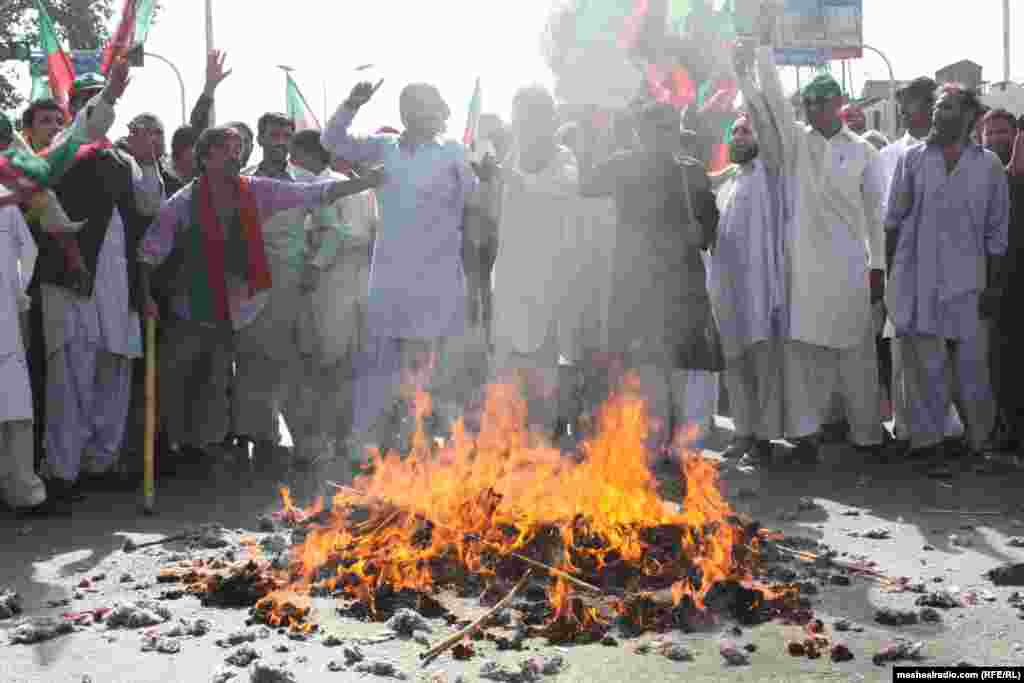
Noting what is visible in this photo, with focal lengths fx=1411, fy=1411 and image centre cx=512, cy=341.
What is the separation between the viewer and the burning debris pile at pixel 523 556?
5.02m

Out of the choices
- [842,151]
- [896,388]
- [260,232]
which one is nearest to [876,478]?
[896,388]

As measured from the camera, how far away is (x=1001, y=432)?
9.07m

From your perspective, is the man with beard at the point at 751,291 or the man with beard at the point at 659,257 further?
the man with beard at the point at 751,291

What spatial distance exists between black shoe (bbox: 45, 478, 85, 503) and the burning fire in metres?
2.12

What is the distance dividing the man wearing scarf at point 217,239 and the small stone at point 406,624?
367 cm

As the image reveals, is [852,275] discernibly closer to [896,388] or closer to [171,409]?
[896,388]

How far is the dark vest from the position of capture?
7781mm

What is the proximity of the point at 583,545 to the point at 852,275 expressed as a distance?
3.72 m

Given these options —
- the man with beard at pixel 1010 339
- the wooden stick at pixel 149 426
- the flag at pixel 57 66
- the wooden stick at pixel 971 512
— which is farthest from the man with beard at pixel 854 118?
the wooden stick at pixel 149 426

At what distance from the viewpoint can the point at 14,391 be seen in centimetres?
714

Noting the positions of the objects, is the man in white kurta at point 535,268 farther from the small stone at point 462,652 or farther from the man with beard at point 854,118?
the small stone at point 462,652

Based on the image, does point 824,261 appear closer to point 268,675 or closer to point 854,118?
point 854,118

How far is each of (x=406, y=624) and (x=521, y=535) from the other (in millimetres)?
781

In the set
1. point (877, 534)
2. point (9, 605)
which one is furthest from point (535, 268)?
point (9, 605)
